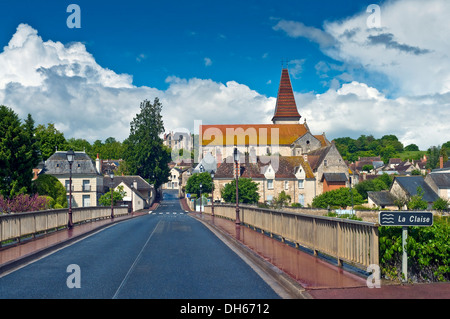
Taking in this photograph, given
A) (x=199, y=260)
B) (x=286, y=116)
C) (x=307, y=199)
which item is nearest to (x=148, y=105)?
(x=307, y=199)

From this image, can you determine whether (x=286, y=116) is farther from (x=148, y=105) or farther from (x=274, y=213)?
Answer: (x=274, y=213)

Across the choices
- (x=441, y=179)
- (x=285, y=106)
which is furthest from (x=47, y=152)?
(x=285, y=106)

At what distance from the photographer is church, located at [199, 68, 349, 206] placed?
84.8 m

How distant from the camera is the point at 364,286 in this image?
27.1 ft

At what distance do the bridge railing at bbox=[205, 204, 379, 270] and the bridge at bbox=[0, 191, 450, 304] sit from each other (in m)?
0.02

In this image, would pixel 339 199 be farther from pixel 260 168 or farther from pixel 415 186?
pixel 260 168

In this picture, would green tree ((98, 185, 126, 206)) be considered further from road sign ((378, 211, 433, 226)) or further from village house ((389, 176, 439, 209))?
road sign ((378, 211, 433, 226))

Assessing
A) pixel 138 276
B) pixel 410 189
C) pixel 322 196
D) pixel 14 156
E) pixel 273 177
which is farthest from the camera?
pixel 273 177

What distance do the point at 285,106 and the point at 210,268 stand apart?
127 metres

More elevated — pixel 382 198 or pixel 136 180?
pixel 136 180

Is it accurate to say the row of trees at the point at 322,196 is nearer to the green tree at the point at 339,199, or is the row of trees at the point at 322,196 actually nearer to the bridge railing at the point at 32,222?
the green tree at the point at 339,199

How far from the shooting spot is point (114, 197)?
7231 cm

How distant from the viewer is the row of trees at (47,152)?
156 feet

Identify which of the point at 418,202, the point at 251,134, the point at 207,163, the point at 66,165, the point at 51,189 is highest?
the point at 251,134
